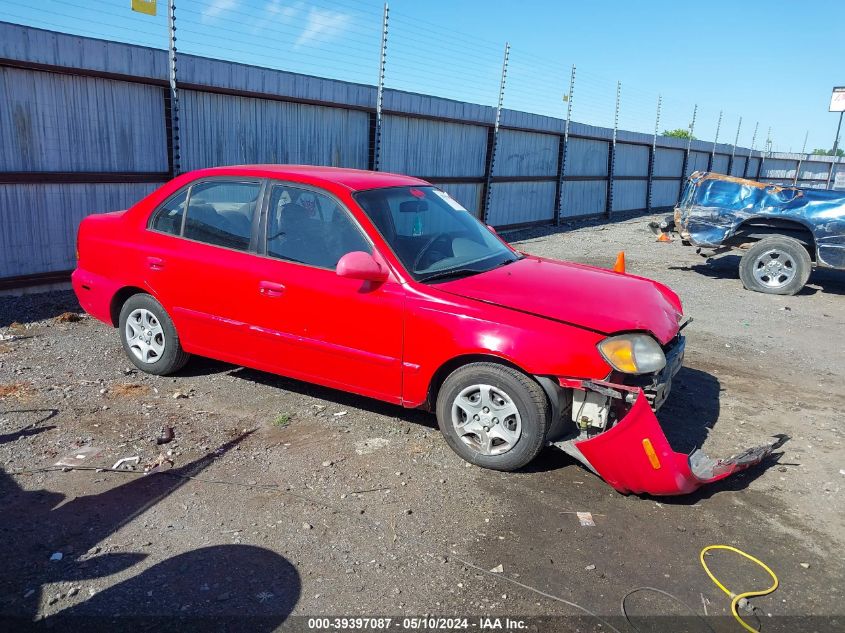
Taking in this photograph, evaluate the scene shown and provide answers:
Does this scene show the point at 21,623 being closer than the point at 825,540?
Yes

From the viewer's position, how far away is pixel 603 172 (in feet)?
69.8

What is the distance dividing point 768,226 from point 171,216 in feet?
28.9

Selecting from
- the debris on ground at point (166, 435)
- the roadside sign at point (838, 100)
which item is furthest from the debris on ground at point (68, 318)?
the roadside sign at point (838, 100)

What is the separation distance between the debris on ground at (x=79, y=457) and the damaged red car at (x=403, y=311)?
3.69ft

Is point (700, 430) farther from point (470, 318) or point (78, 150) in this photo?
point (78, 150)

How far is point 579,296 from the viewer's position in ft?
13.6

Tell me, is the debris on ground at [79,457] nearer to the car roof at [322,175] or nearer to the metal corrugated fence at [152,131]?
the car roof at [322,175]

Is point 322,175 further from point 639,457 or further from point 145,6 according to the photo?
point 145,6

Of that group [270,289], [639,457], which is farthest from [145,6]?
[639,457]

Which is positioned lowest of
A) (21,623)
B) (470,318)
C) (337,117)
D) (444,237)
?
(21,623)

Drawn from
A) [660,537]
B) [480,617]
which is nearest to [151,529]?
[480,617]

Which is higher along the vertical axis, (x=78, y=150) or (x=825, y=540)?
(x=78, y=150)

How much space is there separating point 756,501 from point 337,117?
9.06m

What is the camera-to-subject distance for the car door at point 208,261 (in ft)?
15.4
